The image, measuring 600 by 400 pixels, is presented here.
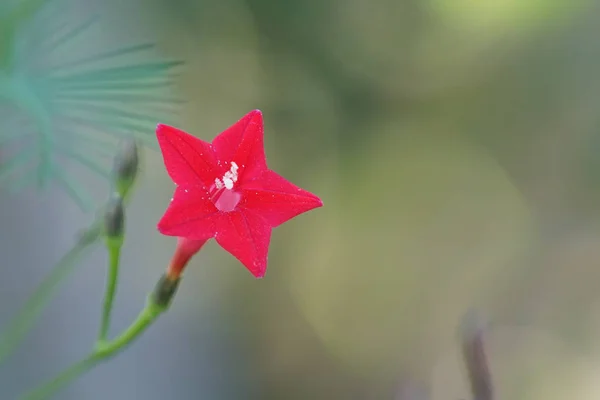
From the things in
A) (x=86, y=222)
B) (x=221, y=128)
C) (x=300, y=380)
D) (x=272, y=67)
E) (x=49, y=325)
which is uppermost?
(x=272, y=67)

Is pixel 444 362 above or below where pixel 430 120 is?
below

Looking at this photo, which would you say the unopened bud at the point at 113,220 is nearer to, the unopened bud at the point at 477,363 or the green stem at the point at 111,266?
the green stem at the point at 111,266

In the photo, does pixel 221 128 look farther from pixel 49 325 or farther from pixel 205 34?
pixel 49 325

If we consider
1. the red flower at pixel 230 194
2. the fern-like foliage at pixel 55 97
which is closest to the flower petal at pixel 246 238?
the red flower at pixel 230 194

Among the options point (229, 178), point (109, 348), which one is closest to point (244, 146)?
point (229, 178)

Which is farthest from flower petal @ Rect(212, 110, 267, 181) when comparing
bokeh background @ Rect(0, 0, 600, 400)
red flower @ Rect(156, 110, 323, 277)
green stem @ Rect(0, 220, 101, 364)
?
bokeh background @ Rect(0, 0, 600, 400)

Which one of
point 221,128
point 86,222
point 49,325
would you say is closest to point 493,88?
point 221,128

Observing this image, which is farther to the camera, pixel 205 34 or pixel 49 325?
pixel 205 34

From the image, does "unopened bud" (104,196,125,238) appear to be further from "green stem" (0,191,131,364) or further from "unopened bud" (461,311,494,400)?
"unopened bud" (461,311,494,400)
